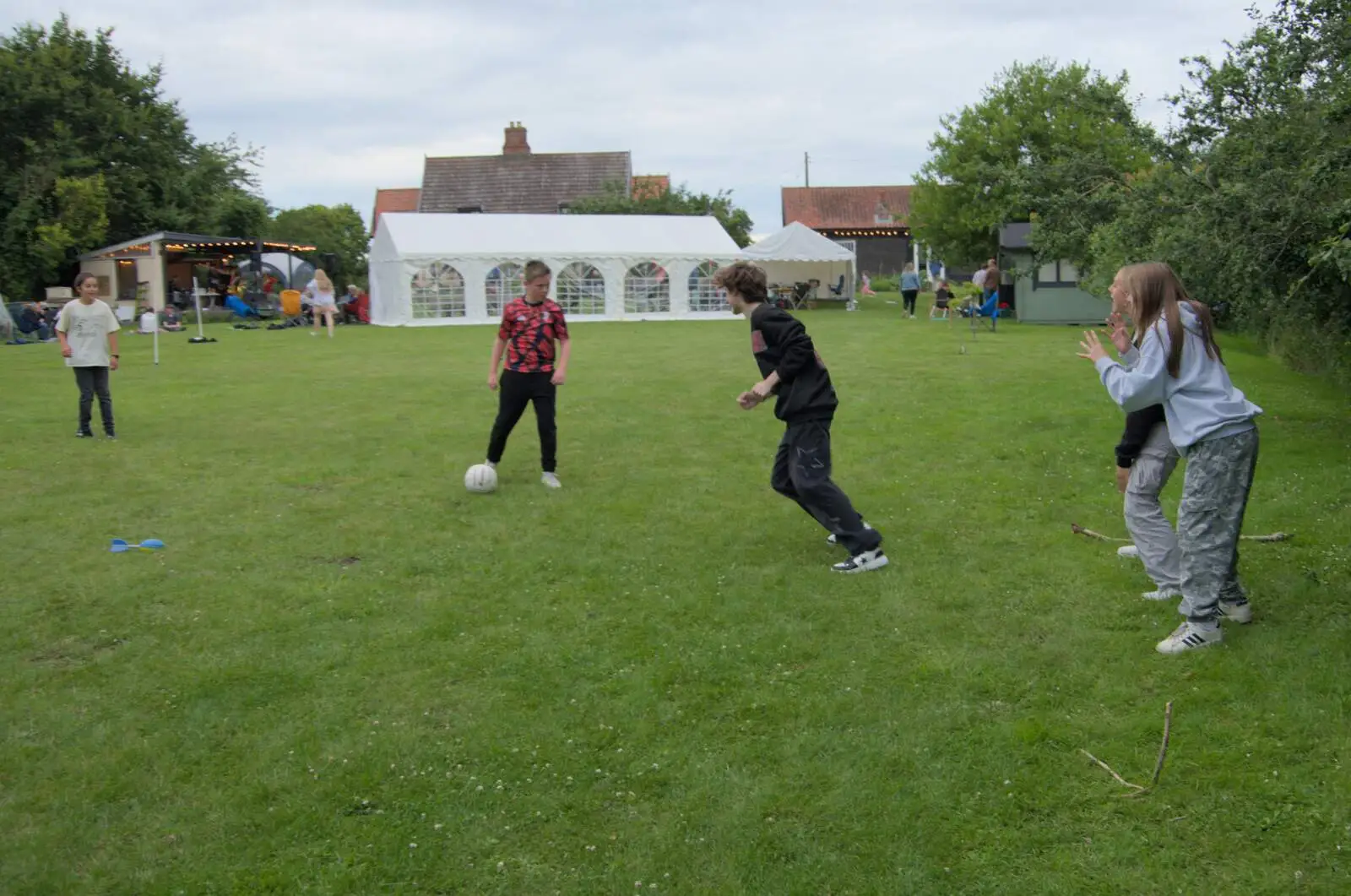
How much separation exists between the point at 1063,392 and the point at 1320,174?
6037 mm

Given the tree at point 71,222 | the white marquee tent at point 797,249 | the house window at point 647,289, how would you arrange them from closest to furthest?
the tree at point 71,222
the house window at point 647,289
the white marquee tent at point 797,249

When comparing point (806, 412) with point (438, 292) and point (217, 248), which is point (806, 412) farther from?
point (217, 248)

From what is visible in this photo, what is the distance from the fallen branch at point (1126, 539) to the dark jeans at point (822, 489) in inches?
62.6

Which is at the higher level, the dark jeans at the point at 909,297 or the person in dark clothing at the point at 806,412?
the dark jeans at the point at 909,297

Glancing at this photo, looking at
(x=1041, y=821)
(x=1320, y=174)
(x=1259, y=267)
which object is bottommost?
(x=1041, y=821)

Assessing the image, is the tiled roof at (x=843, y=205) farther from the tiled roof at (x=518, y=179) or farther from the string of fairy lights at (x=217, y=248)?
the string of fairy lights at (x=217, y=248)

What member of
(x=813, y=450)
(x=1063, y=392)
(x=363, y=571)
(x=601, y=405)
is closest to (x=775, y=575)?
(x=813, y=450)

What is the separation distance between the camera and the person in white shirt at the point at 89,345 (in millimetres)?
11273

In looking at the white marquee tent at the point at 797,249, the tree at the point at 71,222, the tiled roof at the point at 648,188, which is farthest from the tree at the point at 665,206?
the tree at the point at 71,222

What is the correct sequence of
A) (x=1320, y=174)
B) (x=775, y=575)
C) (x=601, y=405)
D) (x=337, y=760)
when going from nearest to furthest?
1. (x=337, y=760)
2. (x=775, y=575)
3. (x=1320, y=174)
4. (x=601, y=405)

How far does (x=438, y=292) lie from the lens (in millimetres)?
32594

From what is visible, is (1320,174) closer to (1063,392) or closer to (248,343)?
(1063,392)

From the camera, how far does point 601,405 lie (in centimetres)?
1377

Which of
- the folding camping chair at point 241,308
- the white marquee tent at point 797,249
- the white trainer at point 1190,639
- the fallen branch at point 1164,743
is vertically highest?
the white marquee tent at point 797,249
